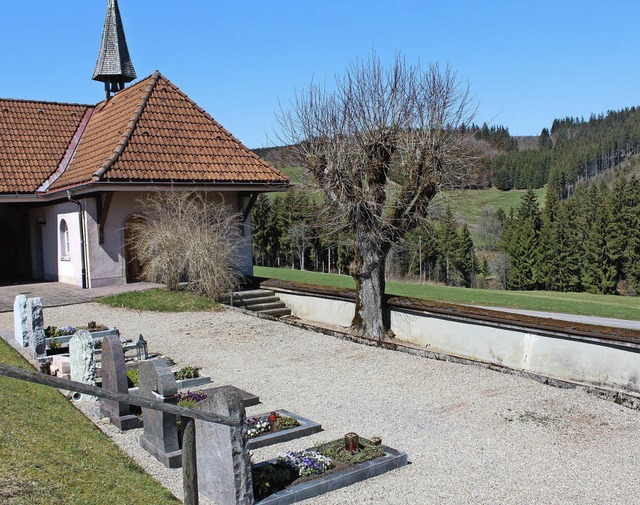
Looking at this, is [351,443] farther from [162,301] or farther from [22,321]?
[162,301]

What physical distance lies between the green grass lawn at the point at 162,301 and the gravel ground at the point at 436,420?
11.7 ft

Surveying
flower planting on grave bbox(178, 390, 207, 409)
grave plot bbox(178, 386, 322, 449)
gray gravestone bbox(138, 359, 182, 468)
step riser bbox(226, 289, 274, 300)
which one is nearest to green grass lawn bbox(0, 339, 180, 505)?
gray gravestone bbox(138, 359, 182, 468)

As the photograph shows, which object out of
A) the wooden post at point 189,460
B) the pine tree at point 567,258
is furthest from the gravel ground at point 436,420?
the pine tree at point 567,258

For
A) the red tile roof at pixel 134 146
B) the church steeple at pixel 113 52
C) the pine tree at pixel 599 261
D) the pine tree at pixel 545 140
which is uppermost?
the pine tree at pixel 545 140

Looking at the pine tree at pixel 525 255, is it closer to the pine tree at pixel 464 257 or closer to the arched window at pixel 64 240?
the pine tree at pixel 464 257

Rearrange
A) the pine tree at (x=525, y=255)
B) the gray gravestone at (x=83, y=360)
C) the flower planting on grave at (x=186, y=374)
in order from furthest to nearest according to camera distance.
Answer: the pine tree at (x=525, y=255) < the flower planting on grave at (x=186, y=374) < the gray gravestone at (x=83, y=360)

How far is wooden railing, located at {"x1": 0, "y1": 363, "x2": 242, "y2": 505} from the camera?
11.4 ft

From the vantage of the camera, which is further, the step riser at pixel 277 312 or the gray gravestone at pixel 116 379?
the step riser at pixel 277 312

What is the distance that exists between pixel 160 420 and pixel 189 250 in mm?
11055

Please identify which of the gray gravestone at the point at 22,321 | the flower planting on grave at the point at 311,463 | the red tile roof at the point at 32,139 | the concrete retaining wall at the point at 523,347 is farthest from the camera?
the red tile roof at the point at 32,139

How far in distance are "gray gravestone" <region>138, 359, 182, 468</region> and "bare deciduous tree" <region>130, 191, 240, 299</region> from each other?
10.6 meters

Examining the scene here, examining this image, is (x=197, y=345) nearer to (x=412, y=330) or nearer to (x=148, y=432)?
(x=412, y=330)

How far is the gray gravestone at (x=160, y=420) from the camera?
20.7 ft

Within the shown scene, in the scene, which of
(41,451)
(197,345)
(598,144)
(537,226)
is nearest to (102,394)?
(41,451)
